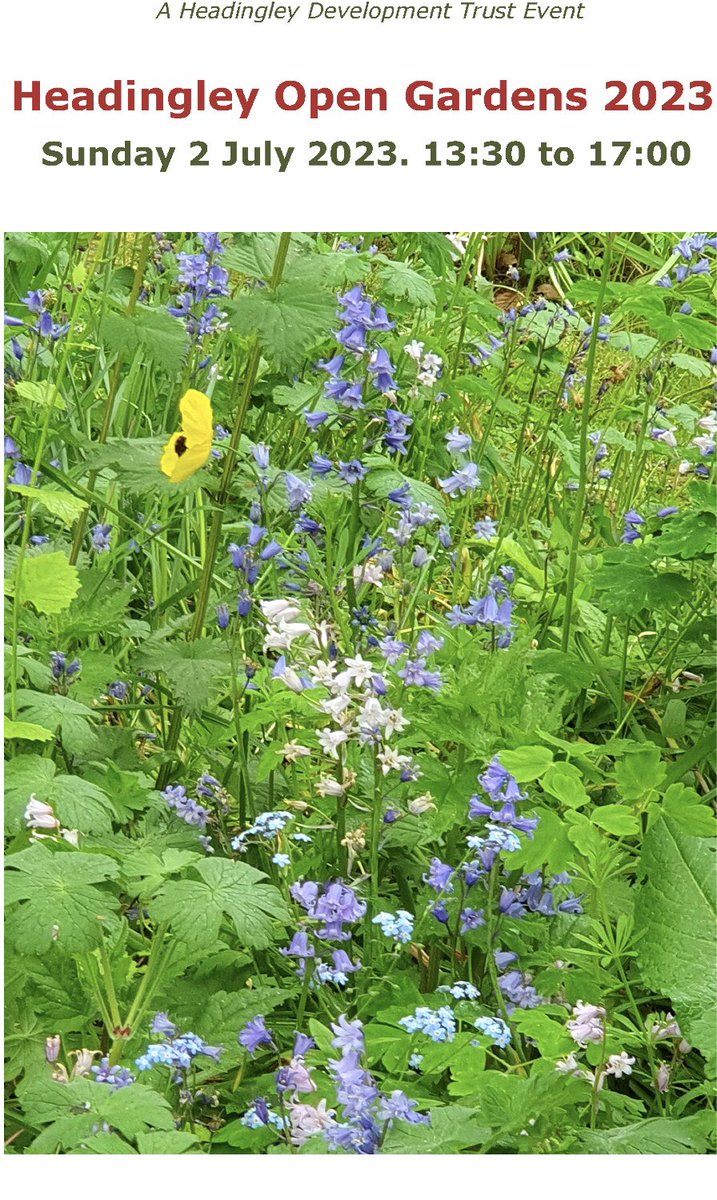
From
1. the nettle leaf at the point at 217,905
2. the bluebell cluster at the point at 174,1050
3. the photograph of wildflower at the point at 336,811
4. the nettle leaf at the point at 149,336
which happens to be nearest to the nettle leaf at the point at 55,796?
the photograph of wildflower at the point at 336,811

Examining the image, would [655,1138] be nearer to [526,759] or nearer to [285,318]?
[526,759]

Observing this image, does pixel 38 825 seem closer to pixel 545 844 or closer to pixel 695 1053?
pixel 545 844

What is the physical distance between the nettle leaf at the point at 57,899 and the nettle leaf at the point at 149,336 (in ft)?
2.52

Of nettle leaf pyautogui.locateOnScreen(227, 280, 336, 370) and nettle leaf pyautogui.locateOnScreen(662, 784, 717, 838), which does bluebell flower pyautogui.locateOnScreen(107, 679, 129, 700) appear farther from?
nettle leaf pyautogui.locateOnScreen(662, 784, 717, 838)

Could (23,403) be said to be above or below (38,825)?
above

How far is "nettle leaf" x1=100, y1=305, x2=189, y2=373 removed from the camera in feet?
5.91

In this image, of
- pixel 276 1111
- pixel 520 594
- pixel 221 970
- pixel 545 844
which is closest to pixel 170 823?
pixel 221 970

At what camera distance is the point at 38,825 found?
1.44 meters

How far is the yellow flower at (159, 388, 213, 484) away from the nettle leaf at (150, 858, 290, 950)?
1.83 ft

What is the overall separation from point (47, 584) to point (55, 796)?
27cm

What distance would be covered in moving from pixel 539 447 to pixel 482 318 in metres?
0.32

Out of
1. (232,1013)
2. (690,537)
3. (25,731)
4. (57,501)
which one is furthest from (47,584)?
(690,537)

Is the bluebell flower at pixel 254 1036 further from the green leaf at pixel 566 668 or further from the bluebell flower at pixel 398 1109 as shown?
the green leaf at pixel 566 668

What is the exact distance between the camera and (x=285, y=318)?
1604mm
